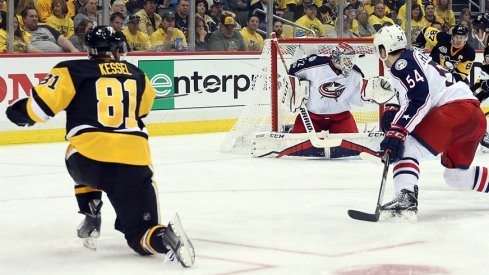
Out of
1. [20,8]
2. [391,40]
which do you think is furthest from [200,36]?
[391,40]

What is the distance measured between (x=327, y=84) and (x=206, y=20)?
9.71 feet

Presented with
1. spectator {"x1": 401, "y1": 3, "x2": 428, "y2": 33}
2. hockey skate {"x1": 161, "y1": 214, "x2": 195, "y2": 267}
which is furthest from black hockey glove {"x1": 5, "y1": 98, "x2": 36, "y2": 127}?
spectator {"x1": 401, "y1": 3, "x2": 428, "y2": 33}

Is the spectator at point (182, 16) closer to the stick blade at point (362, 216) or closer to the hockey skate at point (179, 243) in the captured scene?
the stick blade at point (362, 216)

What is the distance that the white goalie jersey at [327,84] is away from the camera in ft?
27.3

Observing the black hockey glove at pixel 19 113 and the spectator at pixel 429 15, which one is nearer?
the black hockey glove at pixel 19 113

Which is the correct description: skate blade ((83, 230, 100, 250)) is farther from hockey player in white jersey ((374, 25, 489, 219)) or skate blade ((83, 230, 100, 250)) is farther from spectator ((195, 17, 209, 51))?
spectator ((195, 17, 209, 51))

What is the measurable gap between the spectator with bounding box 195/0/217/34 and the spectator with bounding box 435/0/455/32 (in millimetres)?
3319

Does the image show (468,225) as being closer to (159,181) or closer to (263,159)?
(159,181)

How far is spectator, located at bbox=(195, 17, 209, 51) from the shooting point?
10844 mm

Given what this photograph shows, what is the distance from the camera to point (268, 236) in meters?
4.85

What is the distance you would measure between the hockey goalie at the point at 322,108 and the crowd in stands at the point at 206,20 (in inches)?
81.4

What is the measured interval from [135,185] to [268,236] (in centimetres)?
85

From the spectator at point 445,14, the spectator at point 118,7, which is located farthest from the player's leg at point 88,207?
the spectator at point 445,14

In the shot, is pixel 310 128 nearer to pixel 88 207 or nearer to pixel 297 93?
pixel 297 93
